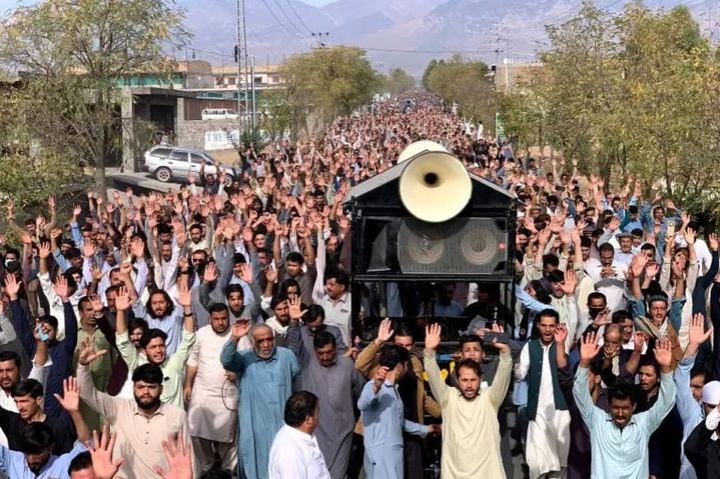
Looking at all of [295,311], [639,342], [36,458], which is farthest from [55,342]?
[639,342]

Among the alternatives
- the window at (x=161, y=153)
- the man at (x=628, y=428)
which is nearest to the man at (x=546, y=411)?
the man at (x=628, y=428)

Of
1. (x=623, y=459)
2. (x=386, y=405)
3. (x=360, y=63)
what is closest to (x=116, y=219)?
(x=386, y=405)

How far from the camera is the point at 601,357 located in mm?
6750

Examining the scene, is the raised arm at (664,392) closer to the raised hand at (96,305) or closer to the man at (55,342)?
the man at (55,342)

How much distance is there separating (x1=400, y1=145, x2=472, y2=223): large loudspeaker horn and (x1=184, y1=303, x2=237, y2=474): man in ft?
5.68

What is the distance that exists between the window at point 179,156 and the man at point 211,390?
79.1 ft

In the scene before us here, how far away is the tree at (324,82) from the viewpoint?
51375mm

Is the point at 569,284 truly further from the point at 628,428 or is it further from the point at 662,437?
the point at 628,428

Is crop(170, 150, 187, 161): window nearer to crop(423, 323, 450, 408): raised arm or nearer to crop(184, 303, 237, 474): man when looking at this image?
crop(184, 303, 237, 474): man

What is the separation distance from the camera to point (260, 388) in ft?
20.9

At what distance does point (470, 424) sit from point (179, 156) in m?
25.8

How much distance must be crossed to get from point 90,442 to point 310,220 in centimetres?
587

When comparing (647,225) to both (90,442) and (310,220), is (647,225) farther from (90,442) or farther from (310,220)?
(90,442)

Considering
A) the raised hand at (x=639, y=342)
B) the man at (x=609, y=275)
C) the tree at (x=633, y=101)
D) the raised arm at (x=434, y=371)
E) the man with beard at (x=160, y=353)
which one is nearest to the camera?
the raised arm at (x=434, y=371)
